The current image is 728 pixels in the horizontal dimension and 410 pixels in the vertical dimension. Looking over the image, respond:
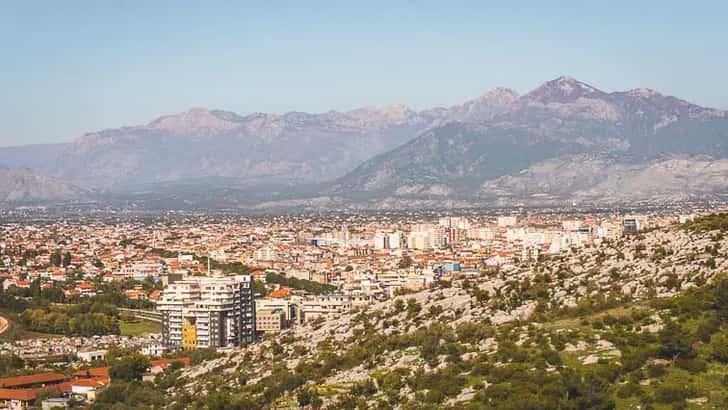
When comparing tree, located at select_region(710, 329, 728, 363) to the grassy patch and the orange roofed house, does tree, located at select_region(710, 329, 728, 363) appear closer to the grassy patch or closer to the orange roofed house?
the orange roofed house

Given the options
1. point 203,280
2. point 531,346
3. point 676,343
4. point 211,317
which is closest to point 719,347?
point 676,343

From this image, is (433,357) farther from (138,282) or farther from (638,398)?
(138,282)

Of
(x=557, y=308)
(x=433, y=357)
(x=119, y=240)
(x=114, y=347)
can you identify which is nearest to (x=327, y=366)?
(x=433, y=357)

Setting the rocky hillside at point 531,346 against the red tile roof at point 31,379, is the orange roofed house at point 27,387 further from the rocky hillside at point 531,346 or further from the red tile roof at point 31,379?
the rocky hillside at point 531,346

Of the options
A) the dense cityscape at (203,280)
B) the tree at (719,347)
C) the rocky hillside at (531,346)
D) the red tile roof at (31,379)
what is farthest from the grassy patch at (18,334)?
the tree at (719,347)

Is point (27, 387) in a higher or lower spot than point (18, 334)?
higher

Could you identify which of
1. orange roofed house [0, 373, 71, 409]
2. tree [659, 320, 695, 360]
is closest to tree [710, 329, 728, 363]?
tree [659, 320, 695, 360]

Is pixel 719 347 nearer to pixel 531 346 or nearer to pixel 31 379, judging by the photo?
pixel 531 346
